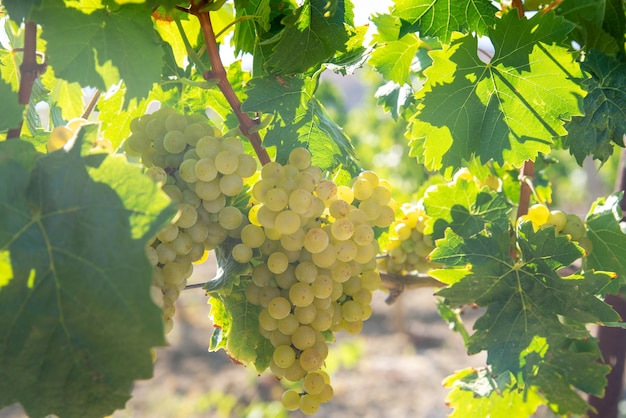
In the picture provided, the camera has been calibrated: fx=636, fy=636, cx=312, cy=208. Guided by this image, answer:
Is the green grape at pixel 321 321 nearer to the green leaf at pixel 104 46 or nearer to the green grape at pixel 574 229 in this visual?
the green leaf at pixel 104 46

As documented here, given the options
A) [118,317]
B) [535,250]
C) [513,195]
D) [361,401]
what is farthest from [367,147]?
[118,317]

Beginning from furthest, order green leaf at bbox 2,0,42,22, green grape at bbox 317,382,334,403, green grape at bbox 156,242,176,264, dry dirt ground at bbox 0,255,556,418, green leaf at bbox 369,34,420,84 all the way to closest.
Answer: dry dirt ground at bbox 0,255,556,418 < green leaf at bbox 369,34,420,84 < green grape at bbox 317,382,334,403 < green grape at bbox 156,242,176,264 < green leaf at bbox 2,0,42,22

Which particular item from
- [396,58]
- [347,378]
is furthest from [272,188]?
[347,378]

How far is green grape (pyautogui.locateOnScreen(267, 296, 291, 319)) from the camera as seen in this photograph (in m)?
0.85

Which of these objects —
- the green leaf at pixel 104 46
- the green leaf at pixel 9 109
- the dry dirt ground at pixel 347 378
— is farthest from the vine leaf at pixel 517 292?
the dry dirt ground at pixel 347 378

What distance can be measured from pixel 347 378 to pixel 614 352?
14.7 ft

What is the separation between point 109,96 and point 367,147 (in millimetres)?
5851

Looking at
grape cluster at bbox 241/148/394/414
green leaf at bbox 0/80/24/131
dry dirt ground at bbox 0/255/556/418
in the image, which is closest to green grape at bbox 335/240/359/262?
grape cluster at bbox 241/148/394/414

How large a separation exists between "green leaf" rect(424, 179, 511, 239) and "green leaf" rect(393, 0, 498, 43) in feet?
0.97

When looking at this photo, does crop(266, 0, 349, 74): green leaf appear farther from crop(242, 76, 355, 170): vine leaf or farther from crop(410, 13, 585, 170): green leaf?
crop(410, 13, 585, 170): green leaf

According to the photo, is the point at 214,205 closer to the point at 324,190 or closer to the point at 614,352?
the point at 324,190

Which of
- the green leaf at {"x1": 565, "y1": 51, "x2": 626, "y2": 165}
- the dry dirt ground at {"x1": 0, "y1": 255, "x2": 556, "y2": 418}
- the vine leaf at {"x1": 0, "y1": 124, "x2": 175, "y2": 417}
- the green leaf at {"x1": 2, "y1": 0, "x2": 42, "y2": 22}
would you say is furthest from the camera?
the dry dirt ground at {"x1": 0, "y1": 255, "x2": 556, "y2": 418}

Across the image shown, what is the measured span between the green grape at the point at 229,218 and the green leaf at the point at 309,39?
0.77 ft

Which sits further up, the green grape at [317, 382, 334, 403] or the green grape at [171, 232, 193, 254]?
the green grape at [171, 232, 193, 254]
